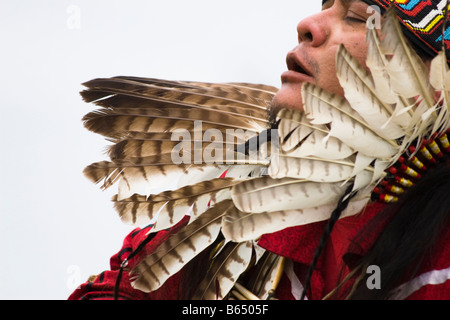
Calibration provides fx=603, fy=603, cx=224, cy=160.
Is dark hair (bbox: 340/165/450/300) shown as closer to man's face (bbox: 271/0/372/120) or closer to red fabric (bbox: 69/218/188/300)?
man's face (bbox: 271/0/372/120)

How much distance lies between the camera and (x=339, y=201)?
1.20 metres

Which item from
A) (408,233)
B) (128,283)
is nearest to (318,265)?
(408,233)

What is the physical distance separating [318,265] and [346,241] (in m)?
0.08

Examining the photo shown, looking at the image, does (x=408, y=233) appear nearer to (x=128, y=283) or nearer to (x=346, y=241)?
(x=346, y=241)

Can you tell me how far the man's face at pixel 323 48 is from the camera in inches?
54.2

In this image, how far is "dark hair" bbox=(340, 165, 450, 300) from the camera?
1082 mm

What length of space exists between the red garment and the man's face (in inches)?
12.0

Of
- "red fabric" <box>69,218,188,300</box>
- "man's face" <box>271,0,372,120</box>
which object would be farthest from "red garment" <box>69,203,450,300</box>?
"man's face" <box>271,0,372,120</box>

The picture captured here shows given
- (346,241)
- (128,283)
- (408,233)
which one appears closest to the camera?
(408,233)

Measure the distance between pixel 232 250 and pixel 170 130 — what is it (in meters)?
0.32

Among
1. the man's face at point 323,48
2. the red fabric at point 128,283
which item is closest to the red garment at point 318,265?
the red fabric at point 128,283

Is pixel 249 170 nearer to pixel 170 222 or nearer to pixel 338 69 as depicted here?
pixel 170 222

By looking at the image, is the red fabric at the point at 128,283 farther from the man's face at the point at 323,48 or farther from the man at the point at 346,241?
the man's face at the point at 323,48

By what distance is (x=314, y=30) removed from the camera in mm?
1403
